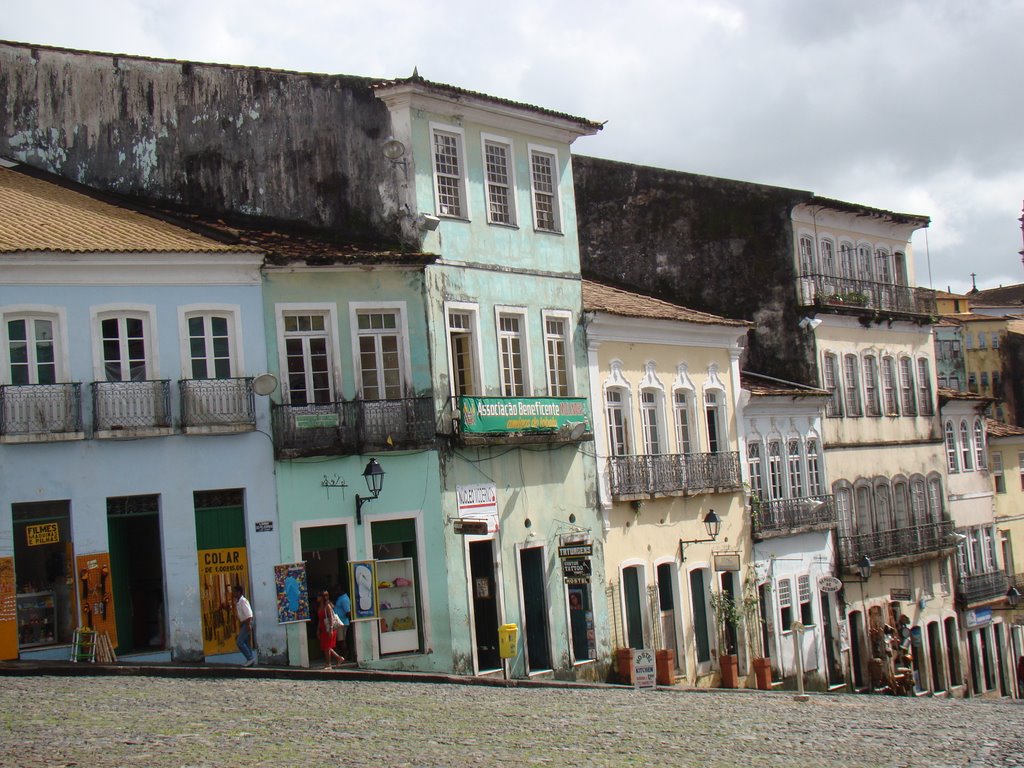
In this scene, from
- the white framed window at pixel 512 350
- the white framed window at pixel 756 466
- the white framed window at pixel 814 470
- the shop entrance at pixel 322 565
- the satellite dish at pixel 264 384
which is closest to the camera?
the satellite dish at pixel 264 384

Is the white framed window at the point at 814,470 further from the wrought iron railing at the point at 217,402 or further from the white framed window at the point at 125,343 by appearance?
the white framed window at the point at 125,343

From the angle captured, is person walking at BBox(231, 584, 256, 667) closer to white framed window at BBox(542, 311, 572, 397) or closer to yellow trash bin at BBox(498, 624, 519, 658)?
yellow trash bin at BBox(498, 624, 519, 658)

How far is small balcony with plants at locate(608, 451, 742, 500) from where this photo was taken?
32844 millimetres

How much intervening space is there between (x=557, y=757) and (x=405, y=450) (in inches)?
421

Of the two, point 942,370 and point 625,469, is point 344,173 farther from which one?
point 942,370

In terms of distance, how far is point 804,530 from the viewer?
39.7m

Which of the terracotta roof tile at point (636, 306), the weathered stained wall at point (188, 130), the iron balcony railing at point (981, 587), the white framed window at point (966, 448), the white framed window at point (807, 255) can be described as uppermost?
the weathered stained wall at point (188, 130)

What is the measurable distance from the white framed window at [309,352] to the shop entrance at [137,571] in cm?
320

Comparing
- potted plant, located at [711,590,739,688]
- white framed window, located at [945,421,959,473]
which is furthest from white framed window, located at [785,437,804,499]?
white framed window, located at [945,421,959,473]

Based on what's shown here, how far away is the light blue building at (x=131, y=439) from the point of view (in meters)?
24.6

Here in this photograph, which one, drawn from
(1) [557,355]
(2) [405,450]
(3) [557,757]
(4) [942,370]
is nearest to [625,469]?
(1) [557,355]

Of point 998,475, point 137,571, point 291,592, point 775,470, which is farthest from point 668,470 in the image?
point 998,475

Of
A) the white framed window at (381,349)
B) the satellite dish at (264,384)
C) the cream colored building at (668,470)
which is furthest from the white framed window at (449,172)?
the satellite dish at (264,384)

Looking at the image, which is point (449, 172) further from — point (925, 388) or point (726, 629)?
point (925, 388)
